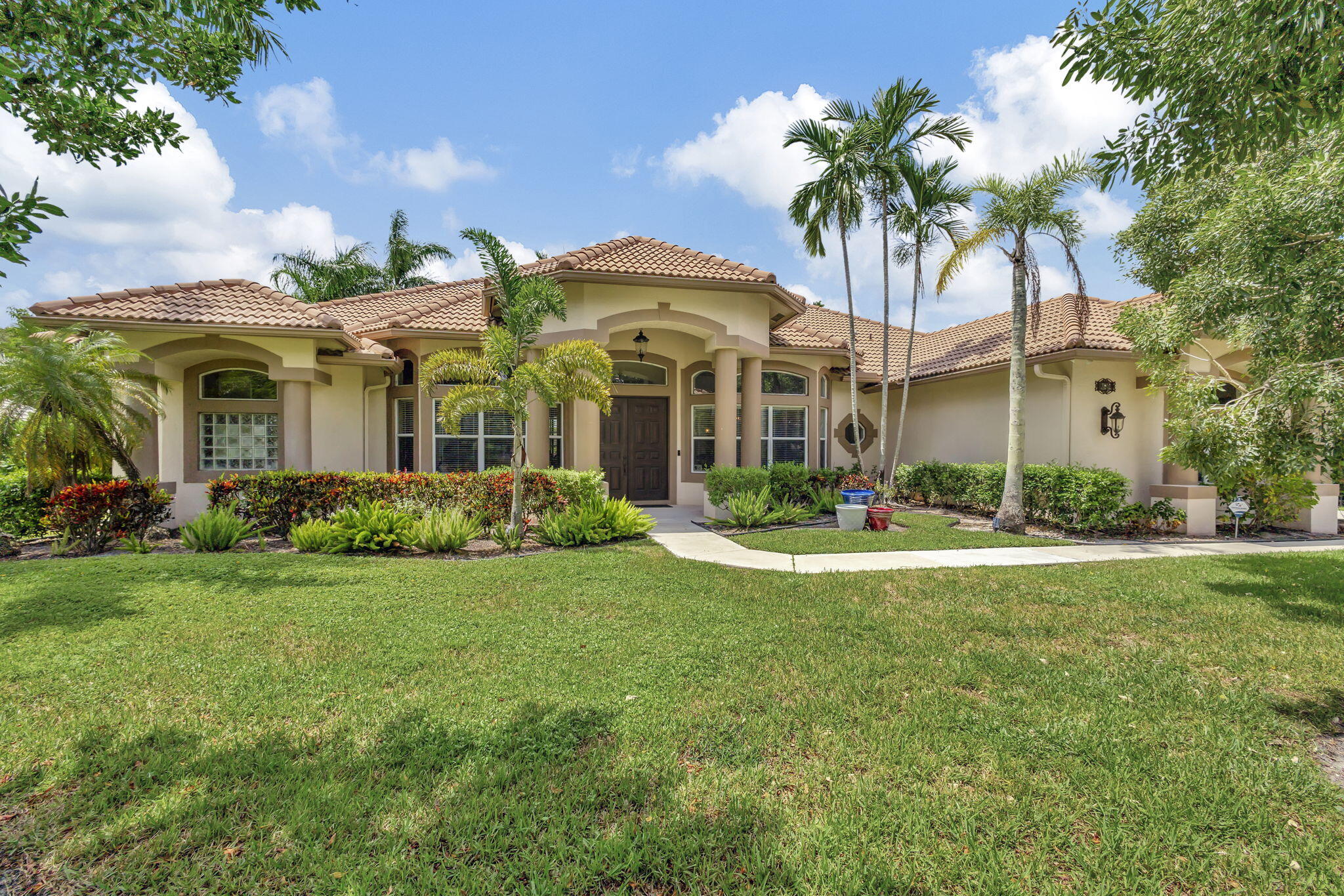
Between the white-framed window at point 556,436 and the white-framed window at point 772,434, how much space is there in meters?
3.27

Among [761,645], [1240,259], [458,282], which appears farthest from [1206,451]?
[458,282]

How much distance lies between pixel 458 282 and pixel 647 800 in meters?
20.2

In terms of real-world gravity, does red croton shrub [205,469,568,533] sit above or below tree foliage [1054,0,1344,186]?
below

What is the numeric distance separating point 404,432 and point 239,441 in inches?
127

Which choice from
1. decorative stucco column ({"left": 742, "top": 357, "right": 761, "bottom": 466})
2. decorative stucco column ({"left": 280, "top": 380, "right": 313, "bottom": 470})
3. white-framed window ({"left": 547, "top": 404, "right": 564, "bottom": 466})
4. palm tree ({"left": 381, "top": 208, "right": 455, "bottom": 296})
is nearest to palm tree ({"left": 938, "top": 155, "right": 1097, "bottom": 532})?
decorative stucco column ({"left": 742, "top": 357, "right": 761, "bottom": 466})

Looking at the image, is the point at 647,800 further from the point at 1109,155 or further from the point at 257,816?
the point at 1109,155

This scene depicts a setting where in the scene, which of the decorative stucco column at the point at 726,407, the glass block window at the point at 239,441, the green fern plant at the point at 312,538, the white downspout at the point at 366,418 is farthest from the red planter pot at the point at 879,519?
the glass block window at the point at 239,441

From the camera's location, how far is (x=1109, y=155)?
189 inches

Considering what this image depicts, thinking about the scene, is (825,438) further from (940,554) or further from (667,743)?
(667,743)

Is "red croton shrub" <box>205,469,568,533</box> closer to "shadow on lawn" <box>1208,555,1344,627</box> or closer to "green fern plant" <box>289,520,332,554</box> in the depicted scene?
"green fern plant" <box>289,520,332,554</box>

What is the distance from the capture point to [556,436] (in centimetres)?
1448

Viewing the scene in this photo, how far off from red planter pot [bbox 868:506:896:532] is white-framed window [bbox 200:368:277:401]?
12537 millimetres

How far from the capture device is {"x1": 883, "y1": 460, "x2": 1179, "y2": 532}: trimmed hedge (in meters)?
11.1

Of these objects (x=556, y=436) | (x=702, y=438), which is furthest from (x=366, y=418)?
(x=702, y=438)
